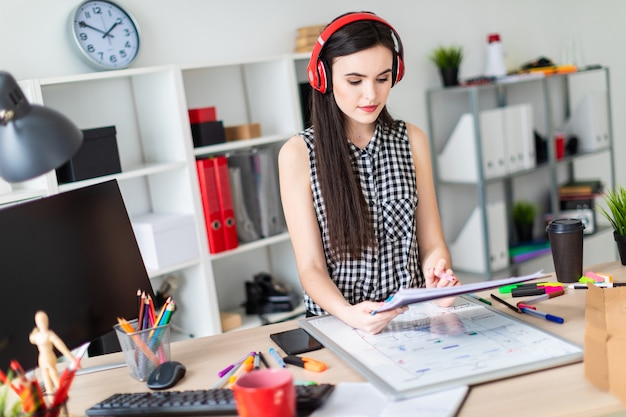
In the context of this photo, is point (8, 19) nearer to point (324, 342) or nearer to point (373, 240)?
point (373, 240)

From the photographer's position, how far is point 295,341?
5.02ft

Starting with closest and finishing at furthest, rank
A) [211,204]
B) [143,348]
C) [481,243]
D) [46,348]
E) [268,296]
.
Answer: [46,348]
[143,348]
[211,204]
[268,296]
[481,243]

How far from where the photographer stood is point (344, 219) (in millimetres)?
1881

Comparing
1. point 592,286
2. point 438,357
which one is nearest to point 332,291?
point 438,357

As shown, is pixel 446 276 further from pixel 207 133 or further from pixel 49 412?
pixel 207 133

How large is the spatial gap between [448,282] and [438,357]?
0.35m

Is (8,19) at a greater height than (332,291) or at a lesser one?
greater

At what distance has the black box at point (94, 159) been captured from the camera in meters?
2.58

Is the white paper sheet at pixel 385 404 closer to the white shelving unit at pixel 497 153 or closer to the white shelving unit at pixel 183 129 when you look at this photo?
the white shelving unit at pixel 183 129

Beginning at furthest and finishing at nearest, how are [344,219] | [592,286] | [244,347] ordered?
[344,219]
[592,286]
[244,347]

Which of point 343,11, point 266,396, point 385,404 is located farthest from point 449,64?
point 266,396

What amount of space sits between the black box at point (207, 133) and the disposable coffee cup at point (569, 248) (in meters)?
1.61

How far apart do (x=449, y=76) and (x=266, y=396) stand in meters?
3.04

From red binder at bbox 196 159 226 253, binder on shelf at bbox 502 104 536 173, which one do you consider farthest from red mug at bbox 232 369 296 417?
binder on shelf at bbox 502 104 536 173
